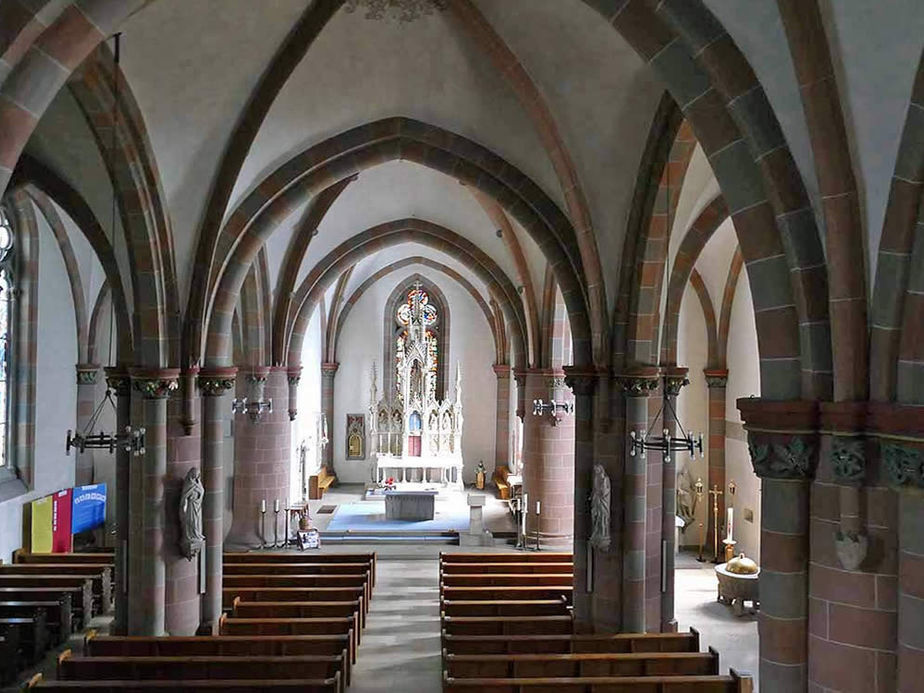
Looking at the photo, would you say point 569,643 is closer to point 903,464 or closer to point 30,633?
point 903,464

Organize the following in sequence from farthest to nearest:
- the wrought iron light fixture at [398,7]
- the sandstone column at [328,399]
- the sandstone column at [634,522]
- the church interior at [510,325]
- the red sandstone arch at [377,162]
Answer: the sandstone column at [328,399], the red sandstone arch at [377,162], the sandstone column at [634,522], the wrought iron light fixture at [398,7], the church interior at [510,325]

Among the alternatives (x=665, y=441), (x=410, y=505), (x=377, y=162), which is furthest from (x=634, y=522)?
(x=410, y=505)

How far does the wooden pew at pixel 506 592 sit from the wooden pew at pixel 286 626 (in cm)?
250

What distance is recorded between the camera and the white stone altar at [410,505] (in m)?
23.5

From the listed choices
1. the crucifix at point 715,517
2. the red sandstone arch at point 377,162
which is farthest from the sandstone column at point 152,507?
the crucifix at point 715,517

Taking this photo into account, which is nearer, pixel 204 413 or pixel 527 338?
pixel 204 413

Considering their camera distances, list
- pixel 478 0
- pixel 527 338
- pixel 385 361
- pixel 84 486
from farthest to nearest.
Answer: pixel 385 361, pixel 527 338, pixel 84 486, pixel 478 0

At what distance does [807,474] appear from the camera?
19.9 ft

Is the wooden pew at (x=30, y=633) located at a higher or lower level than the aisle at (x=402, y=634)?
higher

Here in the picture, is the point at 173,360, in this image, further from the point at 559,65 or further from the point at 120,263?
the point at 559,65

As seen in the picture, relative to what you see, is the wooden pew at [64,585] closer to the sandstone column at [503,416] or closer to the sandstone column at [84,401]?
the sandstone column at [84,401]

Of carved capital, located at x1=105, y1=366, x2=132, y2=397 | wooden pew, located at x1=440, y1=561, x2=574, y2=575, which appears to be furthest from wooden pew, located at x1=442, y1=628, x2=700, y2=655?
carved capital, located at x1=105, y1=366, x2=132, y2=397

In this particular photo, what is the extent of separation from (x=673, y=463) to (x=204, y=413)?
316 inches

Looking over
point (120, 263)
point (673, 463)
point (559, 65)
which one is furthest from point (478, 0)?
point (673, 463)
